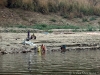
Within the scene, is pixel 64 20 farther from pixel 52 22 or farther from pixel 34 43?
pixel 34 43

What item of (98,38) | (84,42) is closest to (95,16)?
(98,38)

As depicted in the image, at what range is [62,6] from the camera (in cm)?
5247

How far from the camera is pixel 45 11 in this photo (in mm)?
48969

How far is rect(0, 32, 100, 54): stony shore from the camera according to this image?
30.4 metres

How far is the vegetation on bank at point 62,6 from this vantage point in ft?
153

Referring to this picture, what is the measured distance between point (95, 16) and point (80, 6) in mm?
2645

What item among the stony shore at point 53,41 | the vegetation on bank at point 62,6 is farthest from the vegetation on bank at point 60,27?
the vegetation on bank at point 62,6

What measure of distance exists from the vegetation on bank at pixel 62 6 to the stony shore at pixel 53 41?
8.72 meters

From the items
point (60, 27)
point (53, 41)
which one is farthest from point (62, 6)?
point (53, 41)

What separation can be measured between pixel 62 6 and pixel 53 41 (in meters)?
17.8

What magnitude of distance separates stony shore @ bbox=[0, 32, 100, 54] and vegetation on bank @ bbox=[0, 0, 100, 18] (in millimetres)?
8720

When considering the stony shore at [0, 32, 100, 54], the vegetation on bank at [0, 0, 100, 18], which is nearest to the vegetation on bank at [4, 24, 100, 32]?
the stony shore at [0, 32, 100, 54]

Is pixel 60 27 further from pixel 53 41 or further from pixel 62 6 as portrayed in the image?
pixel 53 41

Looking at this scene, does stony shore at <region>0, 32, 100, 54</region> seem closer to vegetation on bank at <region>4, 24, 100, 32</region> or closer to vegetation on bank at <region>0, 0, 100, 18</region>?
vegetation on bank at <region>4, 24, 100, 32</region>
